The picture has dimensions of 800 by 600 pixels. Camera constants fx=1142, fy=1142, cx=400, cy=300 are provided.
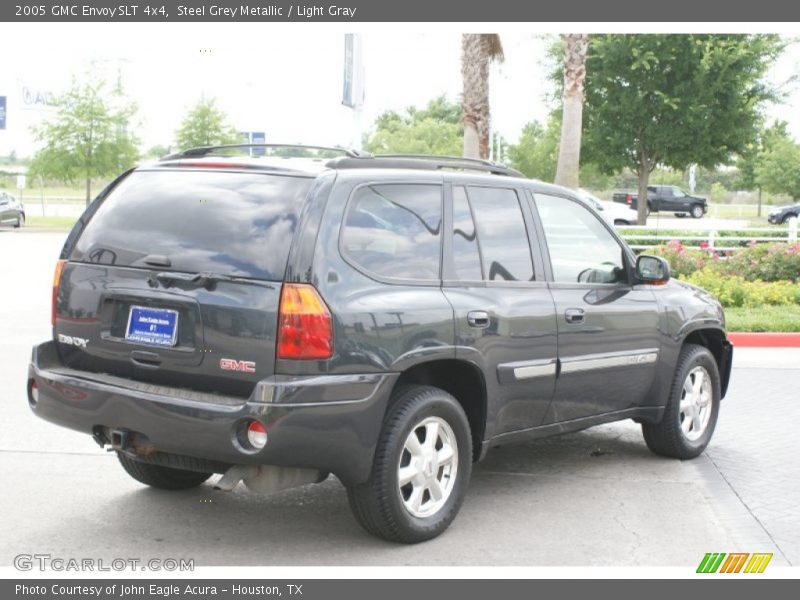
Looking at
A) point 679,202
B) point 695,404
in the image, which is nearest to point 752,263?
point 695,404

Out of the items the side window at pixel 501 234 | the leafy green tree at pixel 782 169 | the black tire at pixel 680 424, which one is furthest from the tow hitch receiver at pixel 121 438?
the leafy green tree at pixel 782 169

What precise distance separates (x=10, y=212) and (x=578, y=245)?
38.2 m

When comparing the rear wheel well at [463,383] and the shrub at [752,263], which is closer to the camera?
the rear wheel well at [463,383]

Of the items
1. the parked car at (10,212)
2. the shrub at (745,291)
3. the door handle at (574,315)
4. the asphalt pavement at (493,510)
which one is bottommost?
the parked car at (10,212)

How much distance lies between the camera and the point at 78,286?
5844 mm

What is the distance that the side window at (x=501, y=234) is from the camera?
6.24m

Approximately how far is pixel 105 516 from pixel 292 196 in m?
2.06

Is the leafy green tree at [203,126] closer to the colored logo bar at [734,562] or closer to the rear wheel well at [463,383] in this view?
the rear wheel well at [463,383]

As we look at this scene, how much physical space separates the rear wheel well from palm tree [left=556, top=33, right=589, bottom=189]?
16447 mm

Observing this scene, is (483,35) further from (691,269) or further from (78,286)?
(78,286)

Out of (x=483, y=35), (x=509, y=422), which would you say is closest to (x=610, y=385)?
(x=509, y=422)

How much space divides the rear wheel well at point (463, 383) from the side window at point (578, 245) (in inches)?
38.5

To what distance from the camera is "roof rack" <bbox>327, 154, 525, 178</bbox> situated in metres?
5.82
